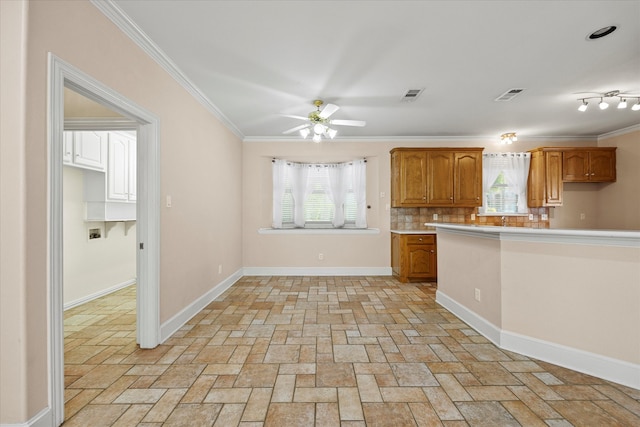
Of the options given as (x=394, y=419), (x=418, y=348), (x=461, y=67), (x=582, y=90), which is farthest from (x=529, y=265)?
(x=582, y=90)

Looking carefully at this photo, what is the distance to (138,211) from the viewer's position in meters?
2.68

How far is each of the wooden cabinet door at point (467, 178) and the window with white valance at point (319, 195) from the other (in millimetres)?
1630

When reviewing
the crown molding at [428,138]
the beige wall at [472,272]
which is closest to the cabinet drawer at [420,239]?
the beige wall at [472,272]

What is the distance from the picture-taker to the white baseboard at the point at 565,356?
2.09 meters

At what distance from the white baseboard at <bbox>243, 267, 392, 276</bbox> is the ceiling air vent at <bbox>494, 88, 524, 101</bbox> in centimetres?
325

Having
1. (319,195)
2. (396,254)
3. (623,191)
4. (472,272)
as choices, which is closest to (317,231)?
(319,195)

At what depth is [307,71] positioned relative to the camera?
119 inches

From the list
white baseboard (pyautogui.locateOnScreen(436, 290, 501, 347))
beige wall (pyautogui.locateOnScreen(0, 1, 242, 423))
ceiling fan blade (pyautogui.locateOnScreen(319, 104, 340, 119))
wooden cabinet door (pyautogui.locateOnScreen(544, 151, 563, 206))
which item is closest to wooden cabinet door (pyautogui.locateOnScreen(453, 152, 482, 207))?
wooden cabinet door (pyautogui.locateOnScreen(544, 151, 563, 206))

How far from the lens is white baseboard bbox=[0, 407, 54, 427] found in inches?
59.7

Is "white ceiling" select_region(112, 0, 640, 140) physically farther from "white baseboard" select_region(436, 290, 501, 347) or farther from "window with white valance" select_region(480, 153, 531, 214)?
"white baseboard" select_region(436, 290, 501, 347)

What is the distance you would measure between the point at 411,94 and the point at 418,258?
8.74 feet

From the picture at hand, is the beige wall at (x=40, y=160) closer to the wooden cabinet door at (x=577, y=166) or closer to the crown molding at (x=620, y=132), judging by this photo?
the wooden cabinet door at (x=577, y=166)

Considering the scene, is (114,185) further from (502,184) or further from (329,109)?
(502,184)

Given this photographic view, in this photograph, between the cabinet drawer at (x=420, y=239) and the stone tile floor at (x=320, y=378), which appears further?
the cabinet drawer at (x=420, y=239)
